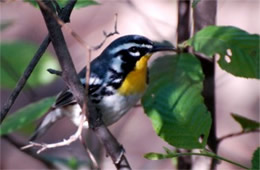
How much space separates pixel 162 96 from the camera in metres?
1.90

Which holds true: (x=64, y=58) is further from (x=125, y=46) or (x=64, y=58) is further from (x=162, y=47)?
(x=125, y=46)

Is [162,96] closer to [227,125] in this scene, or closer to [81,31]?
[227,125]

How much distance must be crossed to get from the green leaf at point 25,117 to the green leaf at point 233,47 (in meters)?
0.60

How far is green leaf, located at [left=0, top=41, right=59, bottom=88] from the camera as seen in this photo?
275 centimetres

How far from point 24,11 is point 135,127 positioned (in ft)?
7.69

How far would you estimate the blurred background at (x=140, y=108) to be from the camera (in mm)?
4287

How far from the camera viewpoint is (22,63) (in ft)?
9.16

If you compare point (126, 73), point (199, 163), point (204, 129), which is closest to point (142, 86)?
point (126, 73)

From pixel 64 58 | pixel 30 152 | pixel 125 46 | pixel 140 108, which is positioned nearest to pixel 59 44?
pixel 64 58

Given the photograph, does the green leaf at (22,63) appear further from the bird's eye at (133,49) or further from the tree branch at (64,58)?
the tree branch at (64,58)

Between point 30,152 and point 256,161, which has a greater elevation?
point 256,161

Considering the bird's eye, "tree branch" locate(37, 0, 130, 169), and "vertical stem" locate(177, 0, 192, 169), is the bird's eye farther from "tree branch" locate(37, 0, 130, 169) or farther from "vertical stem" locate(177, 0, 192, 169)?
"tree branch" locate(37, 0, 130, 169)

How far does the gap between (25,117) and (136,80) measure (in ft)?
Result: 1.91

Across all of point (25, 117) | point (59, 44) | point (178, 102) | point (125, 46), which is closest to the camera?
point (59, 44)
